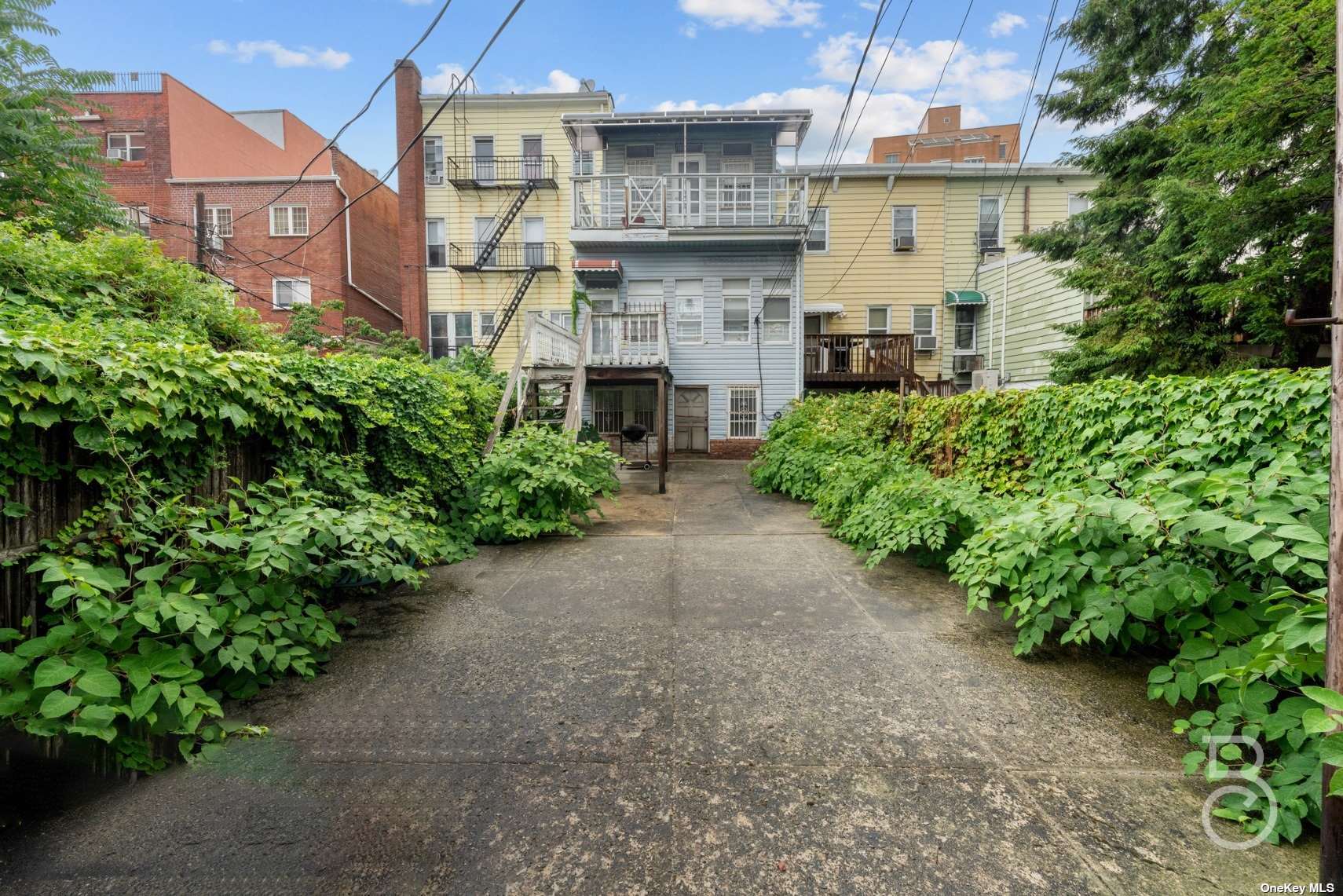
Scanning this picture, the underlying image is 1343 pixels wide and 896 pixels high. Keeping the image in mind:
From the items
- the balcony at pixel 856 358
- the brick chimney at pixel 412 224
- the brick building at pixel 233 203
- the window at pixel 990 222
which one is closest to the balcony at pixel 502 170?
the brick chimney at pixel 412 224

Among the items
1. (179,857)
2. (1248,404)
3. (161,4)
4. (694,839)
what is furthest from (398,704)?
(161,4)

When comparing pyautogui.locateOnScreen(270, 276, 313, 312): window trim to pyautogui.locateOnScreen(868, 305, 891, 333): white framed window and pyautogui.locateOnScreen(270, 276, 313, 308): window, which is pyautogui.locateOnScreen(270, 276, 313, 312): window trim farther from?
pyautogui.locateOnScreen(868, 305, 891, 333): white framed window

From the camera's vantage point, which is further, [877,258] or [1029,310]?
[877,258]

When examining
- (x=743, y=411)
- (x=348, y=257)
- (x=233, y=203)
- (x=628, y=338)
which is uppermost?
(x=233, y=203)

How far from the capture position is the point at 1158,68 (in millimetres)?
9172

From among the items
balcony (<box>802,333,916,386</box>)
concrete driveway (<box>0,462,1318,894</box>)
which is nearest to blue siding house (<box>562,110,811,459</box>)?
balcony (<box>802,333,916,386</box>)

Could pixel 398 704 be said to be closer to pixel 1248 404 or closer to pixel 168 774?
pixel 168 774

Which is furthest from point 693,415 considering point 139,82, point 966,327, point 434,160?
point 139,82

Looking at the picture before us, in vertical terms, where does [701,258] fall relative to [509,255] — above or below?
below

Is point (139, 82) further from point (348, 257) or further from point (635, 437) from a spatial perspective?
point (635, 437)

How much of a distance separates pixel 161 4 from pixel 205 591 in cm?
800

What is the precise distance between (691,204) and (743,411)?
508 cm

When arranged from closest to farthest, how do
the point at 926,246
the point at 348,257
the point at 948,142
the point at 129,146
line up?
the point at 926,246, the point at 348,257, the point at 129,146, the point at 948,142

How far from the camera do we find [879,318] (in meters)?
17.2
